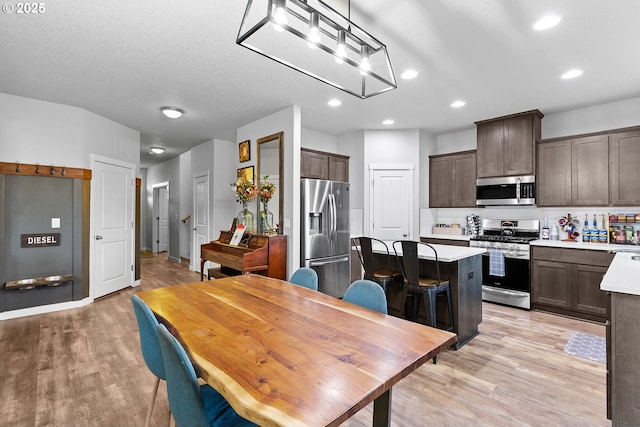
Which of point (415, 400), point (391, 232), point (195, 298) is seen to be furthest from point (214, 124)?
point (415, 400)

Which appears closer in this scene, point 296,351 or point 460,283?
point 296,351

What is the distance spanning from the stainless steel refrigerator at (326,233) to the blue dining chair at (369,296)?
2204mm

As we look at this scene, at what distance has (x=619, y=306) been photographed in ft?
5.25

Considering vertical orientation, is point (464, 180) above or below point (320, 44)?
below

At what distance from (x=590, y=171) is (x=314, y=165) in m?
3.55

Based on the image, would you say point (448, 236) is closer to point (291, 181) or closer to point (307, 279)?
point (291, 181)

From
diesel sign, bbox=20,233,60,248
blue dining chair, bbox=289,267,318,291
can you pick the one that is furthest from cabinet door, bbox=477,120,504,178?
diesel sign, bbox=20,233,60,248

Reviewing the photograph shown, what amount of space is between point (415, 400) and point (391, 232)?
3311 mm

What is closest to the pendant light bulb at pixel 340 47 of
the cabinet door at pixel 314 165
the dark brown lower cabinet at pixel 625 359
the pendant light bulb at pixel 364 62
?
the pendant light bulb at pixel 364 62

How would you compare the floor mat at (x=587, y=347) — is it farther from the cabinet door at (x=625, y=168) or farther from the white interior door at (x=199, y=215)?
the white interior door at (x=199, y=215)

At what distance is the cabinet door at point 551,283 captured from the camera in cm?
376

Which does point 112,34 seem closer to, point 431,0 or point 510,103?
point 431,0

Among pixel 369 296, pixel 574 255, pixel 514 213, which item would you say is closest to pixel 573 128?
pixel 514 213

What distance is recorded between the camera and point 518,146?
434 centimetres
